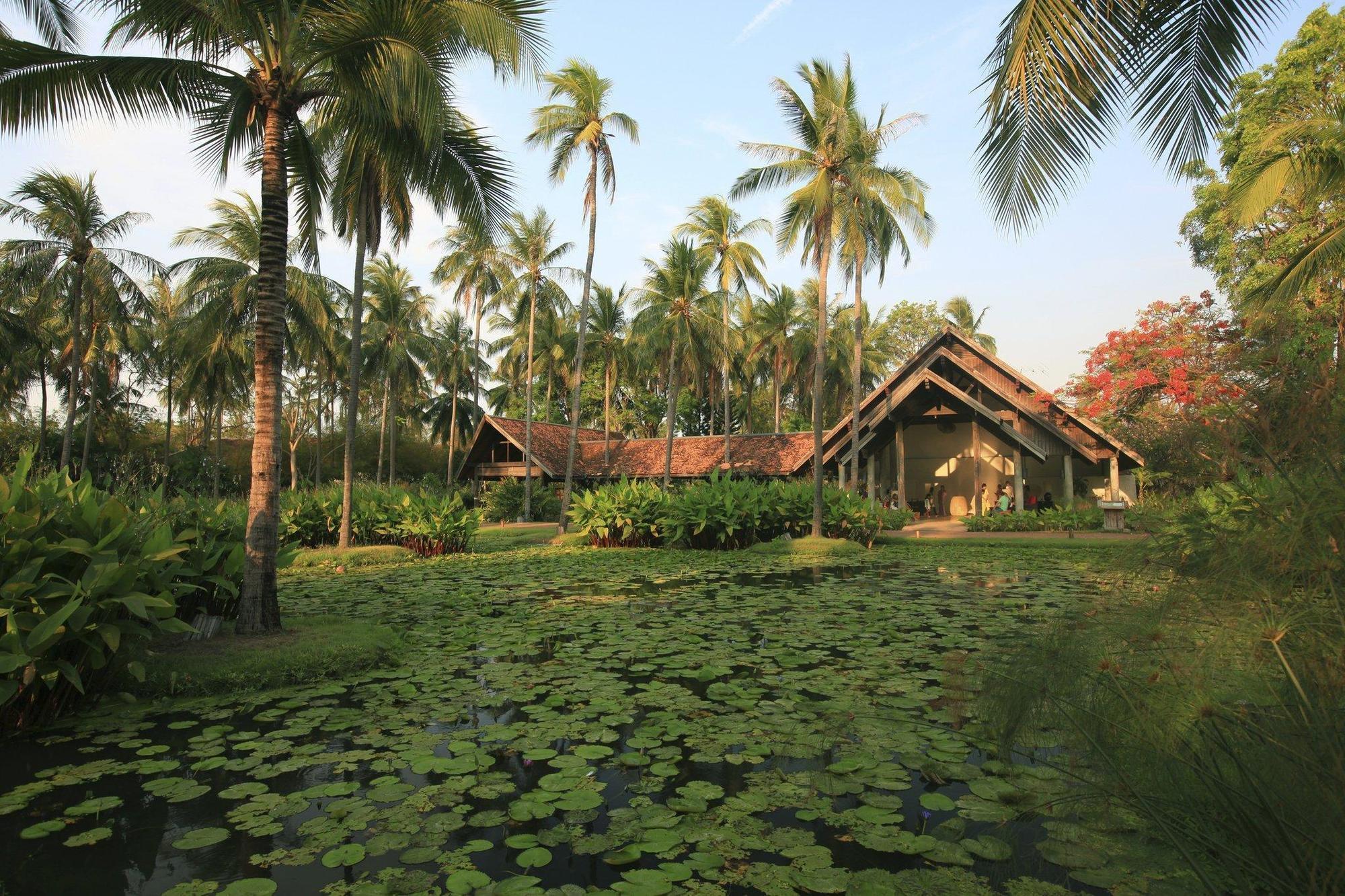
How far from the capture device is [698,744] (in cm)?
387

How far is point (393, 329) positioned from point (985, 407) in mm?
26827

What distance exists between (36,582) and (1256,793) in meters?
5.39

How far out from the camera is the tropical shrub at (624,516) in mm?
16844

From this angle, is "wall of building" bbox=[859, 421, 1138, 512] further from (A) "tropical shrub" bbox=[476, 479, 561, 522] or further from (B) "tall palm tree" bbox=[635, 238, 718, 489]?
(A) "tropical shrub" bbox=[476, 479, 561, 522]

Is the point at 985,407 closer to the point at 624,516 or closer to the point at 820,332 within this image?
the point at 820,332

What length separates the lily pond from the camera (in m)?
2.63

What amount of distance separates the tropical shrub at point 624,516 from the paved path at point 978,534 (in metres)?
6.71

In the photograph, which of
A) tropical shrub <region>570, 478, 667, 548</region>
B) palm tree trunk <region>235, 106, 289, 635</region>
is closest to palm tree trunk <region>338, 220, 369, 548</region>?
tropical shrub <region>570, 478, 667, 548</region>

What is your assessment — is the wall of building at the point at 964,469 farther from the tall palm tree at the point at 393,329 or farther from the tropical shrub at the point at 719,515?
the tall palm tree at the point at 393,329

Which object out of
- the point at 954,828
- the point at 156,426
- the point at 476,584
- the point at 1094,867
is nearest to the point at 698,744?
the point at 954,828

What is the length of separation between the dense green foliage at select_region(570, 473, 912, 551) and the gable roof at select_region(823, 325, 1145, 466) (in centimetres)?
519

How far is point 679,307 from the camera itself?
90.9 ft

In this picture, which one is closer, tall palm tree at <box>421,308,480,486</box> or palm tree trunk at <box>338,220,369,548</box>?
palm tree trunk at <box>338,220,369,548</box>

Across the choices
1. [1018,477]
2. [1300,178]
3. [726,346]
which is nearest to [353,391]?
[726,346]
